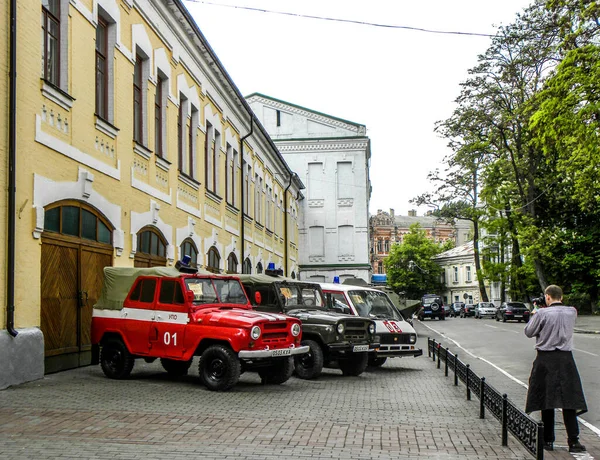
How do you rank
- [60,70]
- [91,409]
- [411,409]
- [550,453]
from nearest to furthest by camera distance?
[550,453]
[91,409]
[411,409]
[60,70]

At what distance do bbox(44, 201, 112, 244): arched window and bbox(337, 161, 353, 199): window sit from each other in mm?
39872

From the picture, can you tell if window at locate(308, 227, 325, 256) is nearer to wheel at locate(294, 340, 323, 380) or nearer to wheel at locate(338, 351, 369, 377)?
wheel at locate(338, 351, 369, 377)

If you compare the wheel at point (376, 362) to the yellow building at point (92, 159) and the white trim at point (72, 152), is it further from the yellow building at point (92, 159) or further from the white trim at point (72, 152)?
the white trim at point (72, 152)

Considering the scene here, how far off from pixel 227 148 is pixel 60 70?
49.7ft

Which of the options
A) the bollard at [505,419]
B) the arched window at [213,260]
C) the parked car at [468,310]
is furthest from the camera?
the parked car at [468,310]

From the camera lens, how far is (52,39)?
1356 centimetres

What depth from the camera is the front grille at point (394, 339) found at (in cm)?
1606

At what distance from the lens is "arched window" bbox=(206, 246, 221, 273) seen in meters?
24.8

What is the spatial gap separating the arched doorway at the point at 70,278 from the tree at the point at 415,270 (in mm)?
93060

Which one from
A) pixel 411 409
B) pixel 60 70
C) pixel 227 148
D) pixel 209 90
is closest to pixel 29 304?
pixel 60 70

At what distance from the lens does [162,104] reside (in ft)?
66.0

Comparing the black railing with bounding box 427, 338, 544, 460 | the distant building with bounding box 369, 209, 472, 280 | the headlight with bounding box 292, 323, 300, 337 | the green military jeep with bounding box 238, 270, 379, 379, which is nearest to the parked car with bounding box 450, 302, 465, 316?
the distant building with bounding box 369, 209, 472, 280

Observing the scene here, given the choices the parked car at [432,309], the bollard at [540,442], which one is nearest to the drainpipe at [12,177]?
the bollard at [540,442]

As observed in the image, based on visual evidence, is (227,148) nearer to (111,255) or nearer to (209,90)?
(209,90)
